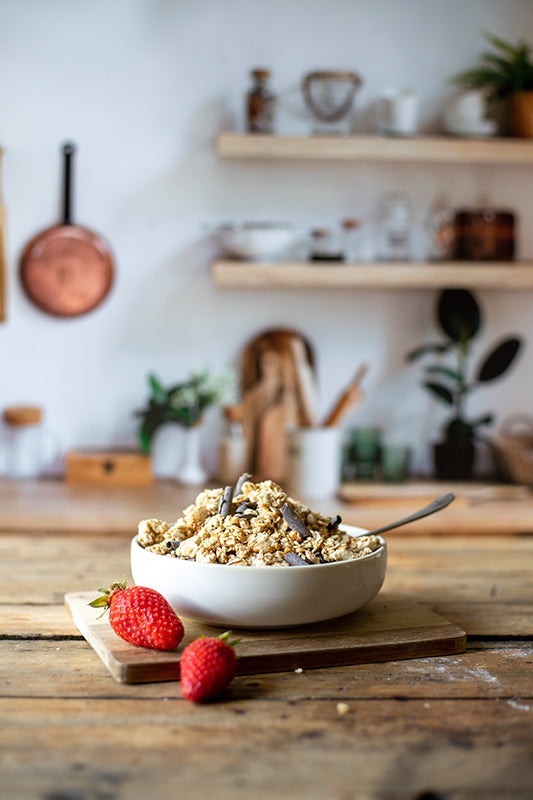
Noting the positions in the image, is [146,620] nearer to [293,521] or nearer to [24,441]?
[293,521]

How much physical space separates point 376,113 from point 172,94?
626mm

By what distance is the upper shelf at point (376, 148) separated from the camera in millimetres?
2621

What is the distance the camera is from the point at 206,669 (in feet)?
3.10

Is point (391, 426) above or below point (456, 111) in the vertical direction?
below

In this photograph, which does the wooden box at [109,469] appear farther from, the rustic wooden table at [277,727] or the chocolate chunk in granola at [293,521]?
the chocolate chunk in granola at [293,521]

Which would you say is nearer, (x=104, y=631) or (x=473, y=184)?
(x=104, y=631)

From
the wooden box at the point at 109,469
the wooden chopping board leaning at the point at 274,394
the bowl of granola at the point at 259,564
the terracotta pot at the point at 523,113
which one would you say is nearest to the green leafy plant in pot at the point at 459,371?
the wooden chopping board leaning at the point at 274,394

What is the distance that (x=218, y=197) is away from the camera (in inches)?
112

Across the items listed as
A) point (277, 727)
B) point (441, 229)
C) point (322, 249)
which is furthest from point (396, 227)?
point (277, 727)

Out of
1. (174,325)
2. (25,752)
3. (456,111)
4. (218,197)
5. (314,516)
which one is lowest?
(25,752)

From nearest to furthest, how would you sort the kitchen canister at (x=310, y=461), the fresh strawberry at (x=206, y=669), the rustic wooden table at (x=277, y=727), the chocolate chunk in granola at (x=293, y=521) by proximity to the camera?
the rustic wooden table at (x=277, y=727)
the fresh strawberry at (x=206, y=669)
the chocolate chunk in granola at (x=293, y=521)
the kitchen canister at (x=310, y=461)

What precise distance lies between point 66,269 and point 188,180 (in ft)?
1.51

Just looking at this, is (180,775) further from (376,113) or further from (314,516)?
(376,113)

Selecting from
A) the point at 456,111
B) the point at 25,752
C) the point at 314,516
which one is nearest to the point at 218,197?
the point at 456,111
